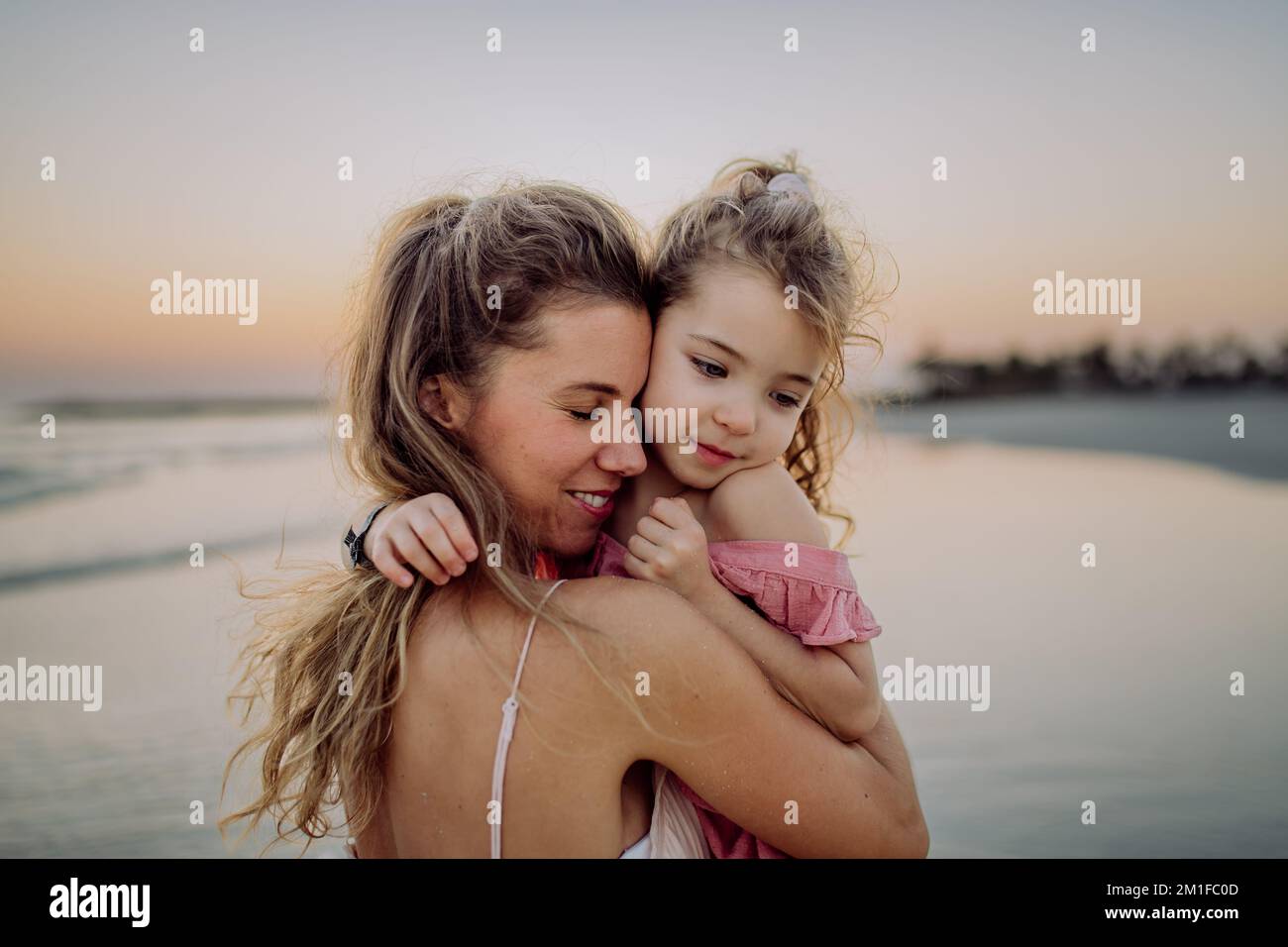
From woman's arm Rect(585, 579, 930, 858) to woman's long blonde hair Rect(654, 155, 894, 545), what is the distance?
0.88m

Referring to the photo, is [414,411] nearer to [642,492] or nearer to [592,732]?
[642,492]

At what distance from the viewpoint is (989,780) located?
4527 mm

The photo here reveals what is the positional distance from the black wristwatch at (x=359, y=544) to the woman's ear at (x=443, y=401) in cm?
22

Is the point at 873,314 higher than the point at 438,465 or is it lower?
higher

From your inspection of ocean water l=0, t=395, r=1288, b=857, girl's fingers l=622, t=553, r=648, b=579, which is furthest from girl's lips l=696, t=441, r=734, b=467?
ocean water l=0, t=395, r=1288, b=857

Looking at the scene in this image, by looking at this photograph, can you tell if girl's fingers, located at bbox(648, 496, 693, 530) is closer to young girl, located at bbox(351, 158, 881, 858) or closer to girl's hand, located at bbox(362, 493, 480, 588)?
young girl, located at bbox(351, 158, 881, 858)

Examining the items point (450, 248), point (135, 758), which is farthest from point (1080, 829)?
point (135, 758)

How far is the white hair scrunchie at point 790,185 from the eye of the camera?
8.88 ft

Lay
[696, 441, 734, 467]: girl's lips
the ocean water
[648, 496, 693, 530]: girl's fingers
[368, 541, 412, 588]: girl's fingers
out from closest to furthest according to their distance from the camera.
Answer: [368, 541, 412, 588]: girl's fingers, [648, 496, 693, 530]: girl's fingers, [696, 441, 734, 467]: girl's lips, the ocean water

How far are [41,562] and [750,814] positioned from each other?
299 inches

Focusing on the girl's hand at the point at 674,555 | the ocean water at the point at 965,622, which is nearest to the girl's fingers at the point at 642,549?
the girl's hand at the point at 674,555

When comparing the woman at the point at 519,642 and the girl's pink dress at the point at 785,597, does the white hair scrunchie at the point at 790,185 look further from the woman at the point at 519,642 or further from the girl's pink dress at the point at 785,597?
the girl's pink dress at the point at 785,597

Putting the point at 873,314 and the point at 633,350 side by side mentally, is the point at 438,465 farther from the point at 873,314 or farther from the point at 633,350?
the point at 873,314

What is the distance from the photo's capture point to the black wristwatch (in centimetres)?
222
